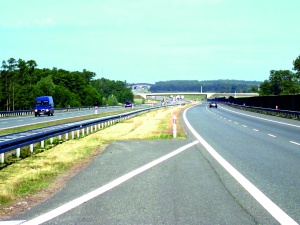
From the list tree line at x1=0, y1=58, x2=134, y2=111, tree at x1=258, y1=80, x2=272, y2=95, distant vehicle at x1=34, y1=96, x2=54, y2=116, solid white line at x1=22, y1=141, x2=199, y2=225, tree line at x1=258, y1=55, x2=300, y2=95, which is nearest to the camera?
solid white line at x1=22, y1=141, x2=199, y2=225

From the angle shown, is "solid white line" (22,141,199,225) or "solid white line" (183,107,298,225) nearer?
"solid white line" (183,107,298,225)

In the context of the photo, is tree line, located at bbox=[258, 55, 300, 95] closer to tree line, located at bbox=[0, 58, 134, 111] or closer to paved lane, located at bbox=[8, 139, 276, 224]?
tree line, located at bbox=[0, 58, 134, 111]

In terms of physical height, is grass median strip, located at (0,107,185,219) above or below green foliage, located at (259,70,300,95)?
below

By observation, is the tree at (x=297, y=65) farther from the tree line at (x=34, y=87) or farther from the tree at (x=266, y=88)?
the tree line at (x=34, y=87)

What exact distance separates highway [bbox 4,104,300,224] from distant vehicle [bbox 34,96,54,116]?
4499 cm

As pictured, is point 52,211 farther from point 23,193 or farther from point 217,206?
point 217,206

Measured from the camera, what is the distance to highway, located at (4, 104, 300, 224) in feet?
22.4

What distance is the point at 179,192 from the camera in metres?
8.70

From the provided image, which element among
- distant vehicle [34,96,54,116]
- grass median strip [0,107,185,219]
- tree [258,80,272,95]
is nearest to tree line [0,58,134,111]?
distant vehicle [34,96,54,116]

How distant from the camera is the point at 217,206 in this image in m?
7.50

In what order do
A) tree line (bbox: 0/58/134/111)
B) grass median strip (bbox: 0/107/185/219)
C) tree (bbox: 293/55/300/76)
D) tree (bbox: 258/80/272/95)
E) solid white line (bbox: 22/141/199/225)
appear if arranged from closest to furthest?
solid white line (bbox: 22/141/199/225) → grass median strip (bbox: 0/107/185/219) → tree line (bbox: 0/58/134/111) → tree (bbox: 293/55/300/76) → tree (bbox: 258/80/272/95)

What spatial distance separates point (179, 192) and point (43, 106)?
52.0 metres

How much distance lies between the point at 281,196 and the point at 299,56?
13366 cm

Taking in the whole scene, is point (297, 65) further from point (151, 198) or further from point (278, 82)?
point (151, 198)
